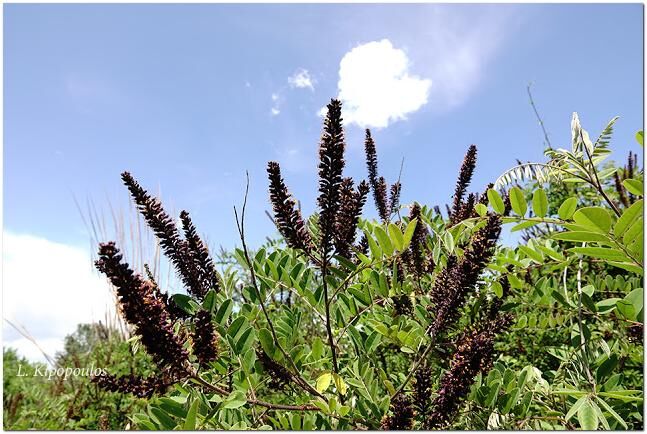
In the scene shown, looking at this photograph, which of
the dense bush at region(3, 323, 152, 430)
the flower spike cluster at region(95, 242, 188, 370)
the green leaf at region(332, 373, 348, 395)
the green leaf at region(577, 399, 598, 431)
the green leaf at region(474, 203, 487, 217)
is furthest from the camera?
the dense bush at region(3, 323, 152, 430)

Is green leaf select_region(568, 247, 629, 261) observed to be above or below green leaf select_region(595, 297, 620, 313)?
above

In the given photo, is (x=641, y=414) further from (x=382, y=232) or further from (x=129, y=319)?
(x=129, y=319)

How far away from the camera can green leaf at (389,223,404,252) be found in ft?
3.65

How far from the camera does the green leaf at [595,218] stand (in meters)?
0.91

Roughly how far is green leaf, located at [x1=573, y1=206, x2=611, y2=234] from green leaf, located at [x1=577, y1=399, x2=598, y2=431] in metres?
0.36

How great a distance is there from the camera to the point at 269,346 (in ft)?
3.43

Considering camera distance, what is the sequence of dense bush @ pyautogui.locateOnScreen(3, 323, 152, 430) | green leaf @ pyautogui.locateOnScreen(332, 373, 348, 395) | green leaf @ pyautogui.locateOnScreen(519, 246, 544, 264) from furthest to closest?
1. dense bush @ pyautogui.locateOnScreen(3, 323, 152, 430)
2. green leaf @ pyautogui.locateOnScreen(519, 246, 544, 264)
3. green leaf @ pyautogui.locateOnScreen(332, 373, 348, 395)

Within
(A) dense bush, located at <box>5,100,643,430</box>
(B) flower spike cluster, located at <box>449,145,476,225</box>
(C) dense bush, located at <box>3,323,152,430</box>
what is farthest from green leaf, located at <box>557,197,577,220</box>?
(C) dense bush, located at <box>3,323,152,430</box>

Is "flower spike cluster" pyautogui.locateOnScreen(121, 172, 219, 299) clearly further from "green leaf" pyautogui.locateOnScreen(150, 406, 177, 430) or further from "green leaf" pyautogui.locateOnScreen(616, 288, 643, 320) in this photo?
"green leaf" pyautogui.locateOnScreen(616, 288, 643, 320)

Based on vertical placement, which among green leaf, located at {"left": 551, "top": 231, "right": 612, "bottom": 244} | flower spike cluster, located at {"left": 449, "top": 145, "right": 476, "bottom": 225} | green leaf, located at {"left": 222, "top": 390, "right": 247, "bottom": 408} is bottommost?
green leaf, located at {"left": 222, "top": 390, "right": 247, "bottom": 408}

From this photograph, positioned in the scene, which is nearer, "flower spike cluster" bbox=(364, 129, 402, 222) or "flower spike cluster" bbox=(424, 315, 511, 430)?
"flower spike cluster" bbox=(424, 315, 511, 430)

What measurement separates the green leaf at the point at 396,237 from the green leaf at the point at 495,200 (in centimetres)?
24

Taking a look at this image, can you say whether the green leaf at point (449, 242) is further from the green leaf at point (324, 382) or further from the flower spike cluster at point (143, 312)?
the flower spike cluster at point (143, 312)

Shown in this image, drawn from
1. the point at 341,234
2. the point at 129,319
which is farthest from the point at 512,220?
the point at 129,319
